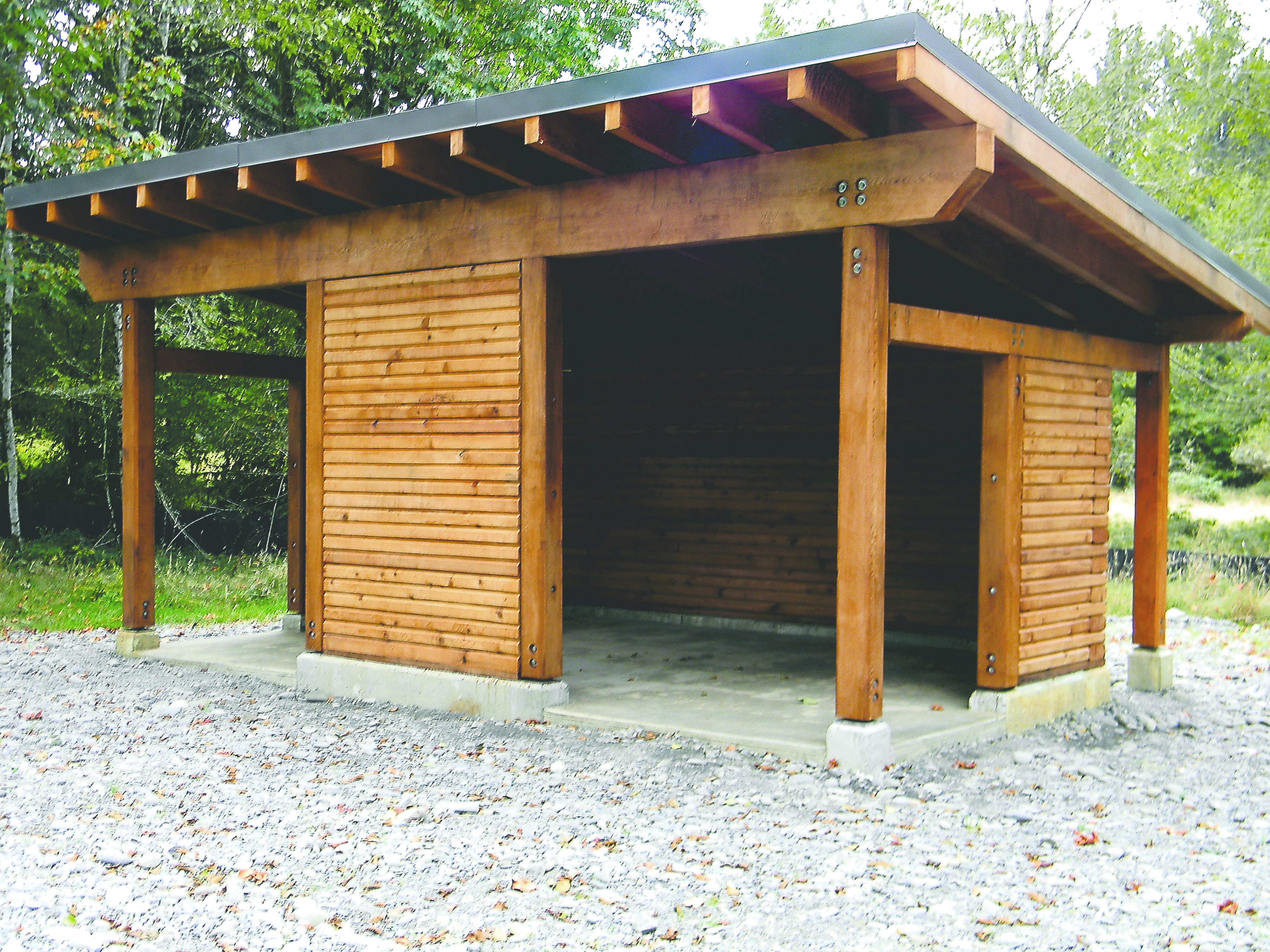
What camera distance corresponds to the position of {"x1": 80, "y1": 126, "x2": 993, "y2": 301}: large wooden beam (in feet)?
16.0

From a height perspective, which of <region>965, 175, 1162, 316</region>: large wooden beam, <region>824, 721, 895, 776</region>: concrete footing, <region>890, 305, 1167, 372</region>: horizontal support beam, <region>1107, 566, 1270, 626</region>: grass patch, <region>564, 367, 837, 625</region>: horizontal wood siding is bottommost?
<region>1107, 566, 1270, 626</region>: grass patch

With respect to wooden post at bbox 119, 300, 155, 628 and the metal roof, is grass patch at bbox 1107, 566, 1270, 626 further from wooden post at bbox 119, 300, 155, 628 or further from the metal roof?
wooden post at bbox 119, 300, 155, 628

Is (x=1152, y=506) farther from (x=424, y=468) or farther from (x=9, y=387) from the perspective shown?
(x=9, y=387)

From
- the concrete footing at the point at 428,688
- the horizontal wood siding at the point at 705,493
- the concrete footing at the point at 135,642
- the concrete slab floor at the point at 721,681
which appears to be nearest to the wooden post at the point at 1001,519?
the concrete slab floor at the point at 721,681

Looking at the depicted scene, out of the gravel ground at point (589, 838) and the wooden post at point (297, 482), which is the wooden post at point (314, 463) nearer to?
the gravel ground at point (589, 838)

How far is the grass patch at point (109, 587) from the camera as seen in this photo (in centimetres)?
1065

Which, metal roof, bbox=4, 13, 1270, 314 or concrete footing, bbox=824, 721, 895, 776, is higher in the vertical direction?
metal roof, bbox=4, 13, 1270, 314

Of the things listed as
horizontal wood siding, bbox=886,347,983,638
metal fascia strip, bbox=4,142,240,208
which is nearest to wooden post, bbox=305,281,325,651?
metal fascia strip, bbox=4,142,240,208

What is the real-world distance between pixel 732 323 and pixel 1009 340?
349 cm

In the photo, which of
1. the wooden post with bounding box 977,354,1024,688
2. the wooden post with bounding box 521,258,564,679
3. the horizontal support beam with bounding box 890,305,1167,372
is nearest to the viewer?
the horizontal support beam with bounding box 890,305,1167,372

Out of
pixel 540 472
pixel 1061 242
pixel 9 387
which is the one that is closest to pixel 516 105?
pixel 540 472

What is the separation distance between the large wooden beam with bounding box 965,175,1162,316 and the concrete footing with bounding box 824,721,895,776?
2.57m

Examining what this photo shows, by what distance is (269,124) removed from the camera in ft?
49.7

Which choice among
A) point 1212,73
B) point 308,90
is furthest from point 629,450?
point 1212,73
